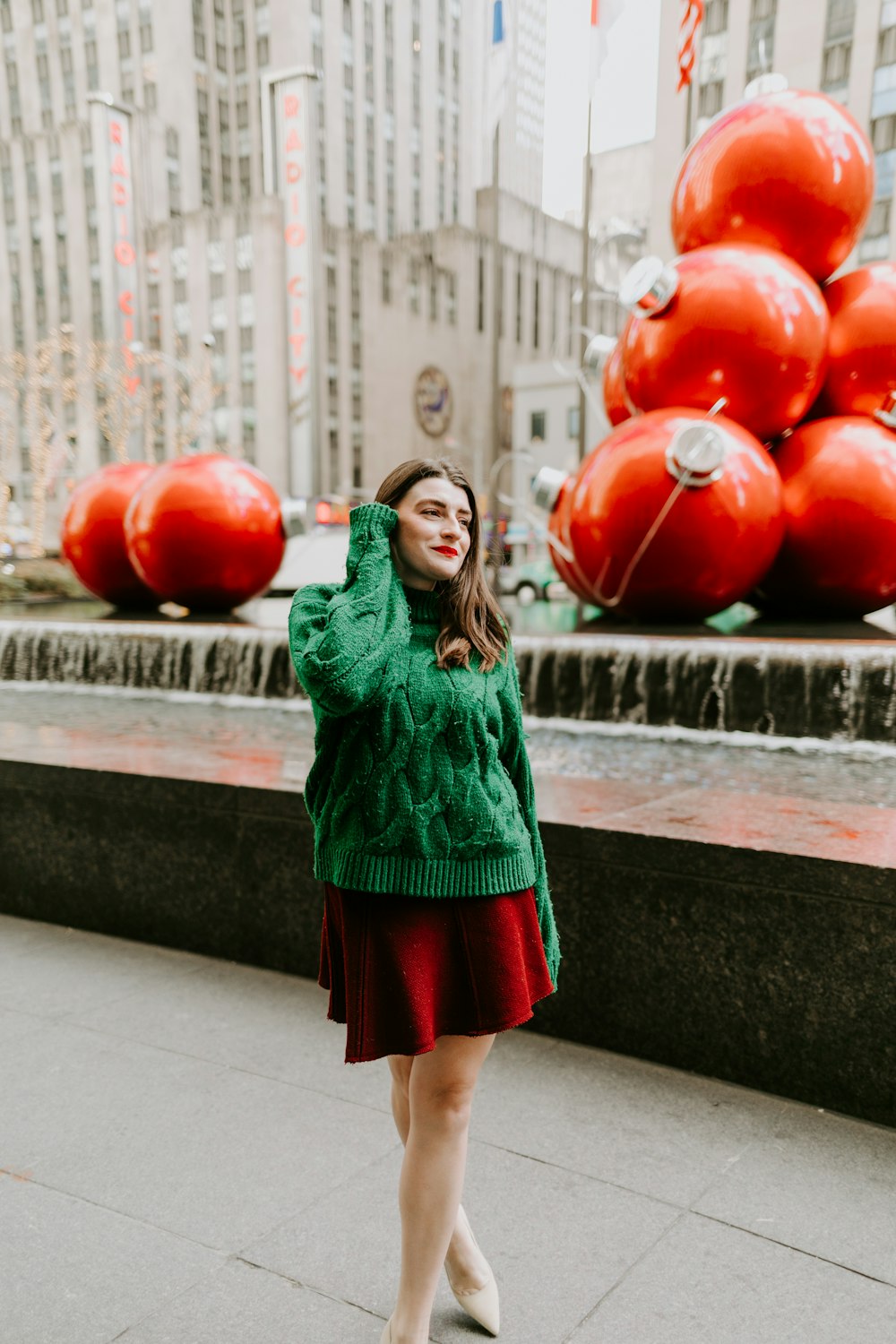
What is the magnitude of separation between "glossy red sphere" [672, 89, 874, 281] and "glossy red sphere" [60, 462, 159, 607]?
186 inches

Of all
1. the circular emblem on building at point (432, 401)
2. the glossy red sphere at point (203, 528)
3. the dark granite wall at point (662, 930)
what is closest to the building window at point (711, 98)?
the circular emblem on building at point (432, 401)

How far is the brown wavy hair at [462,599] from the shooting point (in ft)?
6.06

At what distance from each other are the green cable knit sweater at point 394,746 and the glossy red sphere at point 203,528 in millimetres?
5808

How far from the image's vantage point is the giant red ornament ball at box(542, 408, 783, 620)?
18.2 feet

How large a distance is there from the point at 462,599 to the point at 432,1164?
0.99 m

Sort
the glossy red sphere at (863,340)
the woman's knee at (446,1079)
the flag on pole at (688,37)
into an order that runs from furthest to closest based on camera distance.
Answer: the flag on pole at (688,37), the glossy red sphere at (863,340), the woman's knee at (446,1079)

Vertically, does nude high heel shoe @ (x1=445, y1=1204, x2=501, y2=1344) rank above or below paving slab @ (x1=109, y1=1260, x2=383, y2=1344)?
above

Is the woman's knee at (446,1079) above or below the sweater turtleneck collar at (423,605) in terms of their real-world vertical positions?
below

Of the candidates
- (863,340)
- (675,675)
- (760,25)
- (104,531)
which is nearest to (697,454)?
(675,675)

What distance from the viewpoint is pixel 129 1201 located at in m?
2.42

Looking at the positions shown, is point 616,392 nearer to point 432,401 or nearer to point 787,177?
point 787,177

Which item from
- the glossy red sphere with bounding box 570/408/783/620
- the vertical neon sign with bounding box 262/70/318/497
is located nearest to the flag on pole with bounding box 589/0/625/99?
the glossy red sphere with bounding box 570/408/783/620

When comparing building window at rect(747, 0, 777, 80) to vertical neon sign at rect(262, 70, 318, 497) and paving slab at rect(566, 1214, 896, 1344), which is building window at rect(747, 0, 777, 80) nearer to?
vertical neon sign at rect(262, 70, 318, 497)

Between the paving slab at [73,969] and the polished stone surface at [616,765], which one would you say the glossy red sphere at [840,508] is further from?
the paving slab at [73,969]
